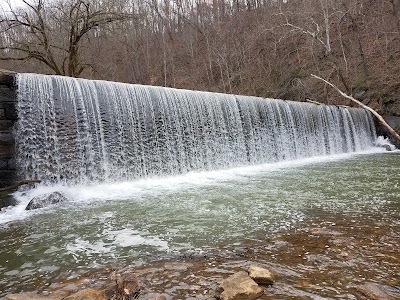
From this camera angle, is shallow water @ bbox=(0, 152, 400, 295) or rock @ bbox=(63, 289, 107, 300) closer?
rock @ bbox=(63, 289, 107, 300)

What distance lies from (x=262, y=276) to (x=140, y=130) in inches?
303

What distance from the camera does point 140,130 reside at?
10.1 metres

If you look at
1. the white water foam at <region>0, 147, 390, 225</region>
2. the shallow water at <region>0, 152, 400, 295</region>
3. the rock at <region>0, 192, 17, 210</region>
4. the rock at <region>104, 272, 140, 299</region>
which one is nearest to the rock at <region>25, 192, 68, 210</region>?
the white water foam at <region>0, 147, 390, 225</region>

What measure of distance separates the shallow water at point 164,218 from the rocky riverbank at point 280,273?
24 centimetres

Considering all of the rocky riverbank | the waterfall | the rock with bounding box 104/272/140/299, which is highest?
the waterfall

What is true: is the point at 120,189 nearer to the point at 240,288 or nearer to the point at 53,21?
the point at 240,288

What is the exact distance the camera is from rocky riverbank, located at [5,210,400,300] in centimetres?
282

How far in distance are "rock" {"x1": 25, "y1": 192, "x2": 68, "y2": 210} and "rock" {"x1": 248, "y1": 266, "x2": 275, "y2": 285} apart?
5.17m

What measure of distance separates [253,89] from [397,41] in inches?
377

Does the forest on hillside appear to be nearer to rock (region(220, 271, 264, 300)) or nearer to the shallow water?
the shallow water

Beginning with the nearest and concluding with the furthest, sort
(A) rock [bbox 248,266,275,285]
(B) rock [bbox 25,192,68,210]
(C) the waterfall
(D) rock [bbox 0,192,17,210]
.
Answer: (A) rock [bbox 248,266,275,285]
(B) rock [bbox 25,192,68,210]
(D) rock [bbox 0,192,17,210]
(C) the waterfall

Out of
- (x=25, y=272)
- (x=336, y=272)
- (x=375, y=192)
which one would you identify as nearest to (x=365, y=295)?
(x=336, y=272)

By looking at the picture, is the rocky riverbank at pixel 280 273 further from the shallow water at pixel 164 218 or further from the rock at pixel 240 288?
the shallow water at pixel 164 218

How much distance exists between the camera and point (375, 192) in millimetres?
6660
